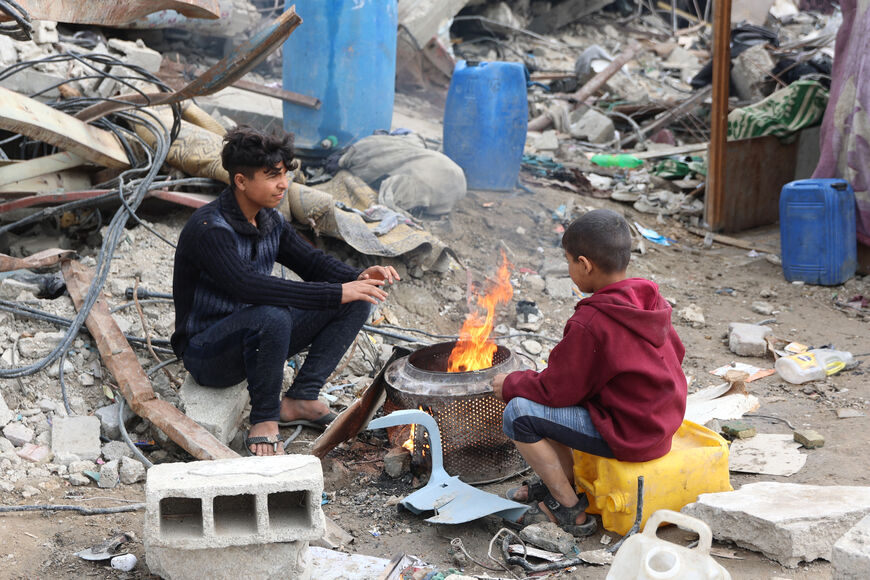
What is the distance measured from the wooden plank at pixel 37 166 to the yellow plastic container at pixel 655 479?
3.83 meters

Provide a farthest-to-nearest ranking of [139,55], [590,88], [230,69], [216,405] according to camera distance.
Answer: [590,88] → [139,55] → [230,69] → [216,405]

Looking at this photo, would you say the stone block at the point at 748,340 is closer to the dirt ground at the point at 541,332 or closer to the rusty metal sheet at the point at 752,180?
the dirt ground at the point at 541,332

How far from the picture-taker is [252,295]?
364cm

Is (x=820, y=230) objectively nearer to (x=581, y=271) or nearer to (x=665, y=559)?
(x=581, y=271)

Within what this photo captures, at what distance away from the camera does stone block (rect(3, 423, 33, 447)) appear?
3.70m

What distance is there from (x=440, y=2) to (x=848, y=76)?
Result: 744cm

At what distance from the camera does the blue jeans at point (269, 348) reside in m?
3.65

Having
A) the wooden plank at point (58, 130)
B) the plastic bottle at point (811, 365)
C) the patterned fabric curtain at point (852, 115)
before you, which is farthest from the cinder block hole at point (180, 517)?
the patterned fabric curtain at point (852, 115)

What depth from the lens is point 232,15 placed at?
33.9 ft

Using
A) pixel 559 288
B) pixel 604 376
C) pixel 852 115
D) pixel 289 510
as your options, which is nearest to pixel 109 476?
pixel 289 510

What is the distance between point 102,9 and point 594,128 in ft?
27.9

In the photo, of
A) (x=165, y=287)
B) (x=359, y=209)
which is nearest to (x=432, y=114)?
Result: (x=359, y=209)

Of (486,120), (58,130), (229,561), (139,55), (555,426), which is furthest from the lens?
(139,55)

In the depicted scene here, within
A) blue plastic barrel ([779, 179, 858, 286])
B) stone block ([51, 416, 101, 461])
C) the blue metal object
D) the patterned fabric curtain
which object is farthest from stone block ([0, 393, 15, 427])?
the patterned fabric curtain
